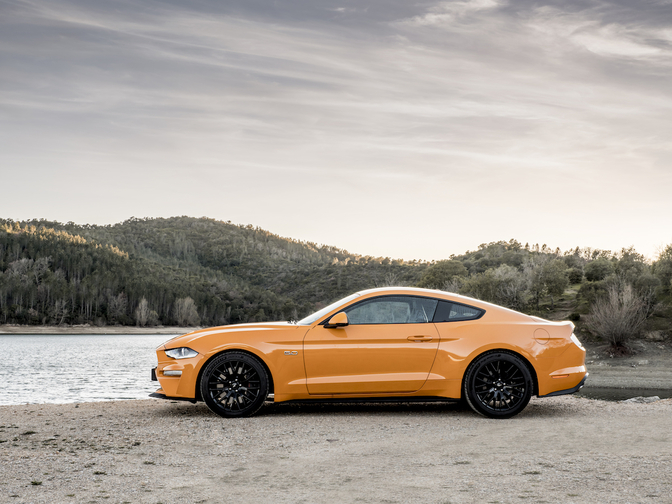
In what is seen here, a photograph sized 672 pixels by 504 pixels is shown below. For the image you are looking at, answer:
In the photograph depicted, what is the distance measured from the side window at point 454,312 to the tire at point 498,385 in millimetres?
549

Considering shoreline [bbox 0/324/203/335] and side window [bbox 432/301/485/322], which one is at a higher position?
side window [bbox 432/301/485/322]

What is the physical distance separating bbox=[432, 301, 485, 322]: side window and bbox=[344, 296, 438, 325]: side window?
0.26 ft

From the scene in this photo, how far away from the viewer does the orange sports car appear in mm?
7668

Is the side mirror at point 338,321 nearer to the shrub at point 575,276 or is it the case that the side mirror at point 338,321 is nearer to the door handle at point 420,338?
the door handle at point 420,338

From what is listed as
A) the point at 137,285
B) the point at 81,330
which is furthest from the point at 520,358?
the point at 137,285

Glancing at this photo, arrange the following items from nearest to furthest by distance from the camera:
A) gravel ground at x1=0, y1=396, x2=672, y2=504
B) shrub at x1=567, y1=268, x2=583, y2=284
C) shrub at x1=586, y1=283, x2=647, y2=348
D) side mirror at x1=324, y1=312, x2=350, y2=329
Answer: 1. gravel ground at x1=0, y1=396, x2=672, y2=504
2. side mirror at x1=324, y1=312, x2=350, y2=329
3. shrub at x1=586, y1=283, x2=647, y2=348
4. shrub at x1=567, y1=268, x2=583, y2=284

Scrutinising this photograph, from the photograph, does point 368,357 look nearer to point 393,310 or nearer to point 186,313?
point 393,310

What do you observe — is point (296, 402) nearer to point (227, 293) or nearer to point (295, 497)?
point (295, 497)

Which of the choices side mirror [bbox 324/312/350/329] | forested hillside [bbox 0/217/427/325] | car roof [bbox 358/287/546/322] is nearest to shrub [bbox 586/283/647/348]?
car roof [bbox 358/287/546/322]

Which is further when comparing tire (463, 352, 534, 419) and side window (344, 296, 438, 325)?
side window (344, 296, 438, 325)

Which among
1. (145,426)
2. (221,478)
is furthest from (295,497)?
(145,426)

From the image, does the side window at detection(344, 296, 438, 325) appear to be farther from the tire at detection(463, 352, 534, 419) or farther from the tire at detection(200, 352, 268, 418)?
the tire at detection(200, 352, 268, 418)

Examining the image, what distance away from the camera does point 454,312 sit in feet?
26.2

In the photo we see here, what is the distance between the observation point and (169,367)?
25.6 feet
